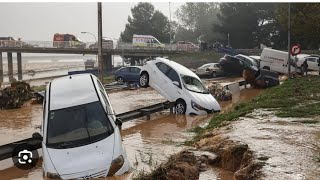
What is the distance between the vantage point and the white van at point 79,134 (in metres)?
8.54

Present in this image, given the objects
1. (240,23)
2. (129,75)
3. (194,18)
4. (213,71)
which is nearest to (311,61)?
(213,71)

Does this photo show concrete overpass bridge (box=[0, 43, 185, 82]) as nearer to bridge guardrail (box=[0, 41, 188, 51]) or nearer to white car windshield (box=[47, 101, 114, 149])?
bridge guardrail (box=[0, 41, 188, 51])

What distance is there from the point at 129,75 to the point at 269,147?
22307 mm

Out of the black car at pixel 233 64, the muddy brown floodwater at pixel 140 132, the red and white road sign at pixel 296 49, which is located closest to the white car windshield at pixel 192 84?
the muddy brown floodwater at pixel 140 132

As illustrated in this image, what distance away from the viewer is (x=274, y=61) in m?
33.8

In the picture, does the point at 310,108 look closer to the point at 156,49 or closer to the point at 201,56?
the point at 201,56

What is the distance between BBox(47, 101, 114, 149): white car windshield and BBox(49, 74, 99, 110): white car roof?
5.9 inches

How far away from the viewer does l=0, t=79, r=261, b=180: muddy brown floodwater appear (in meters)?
10.0

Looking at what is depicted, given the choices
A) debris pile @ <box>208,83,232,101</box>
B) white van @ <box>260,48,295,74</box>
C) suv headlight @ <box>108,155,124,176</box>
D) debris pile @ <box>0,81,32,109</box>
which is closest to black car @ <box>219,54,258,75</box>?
white van @ <box>260,48,295,74</box>

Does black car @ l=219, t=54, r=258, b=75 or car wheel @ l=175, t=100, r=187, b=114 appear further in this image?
black car @ l=219, t=54, r=258, b=75

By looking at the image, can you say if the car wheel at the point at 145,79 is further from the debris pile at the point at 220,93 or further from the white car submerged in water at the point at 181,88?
the debris pile at the point at 220,93

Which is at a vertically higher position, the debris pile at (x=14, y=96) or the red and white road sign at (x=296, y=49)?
the red and white road sign at (x=296, y=49)

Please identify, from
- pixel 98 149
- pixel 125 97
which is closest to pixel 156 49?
pixel 125 97

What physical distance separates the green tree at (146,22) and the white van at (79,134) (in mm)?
73412
